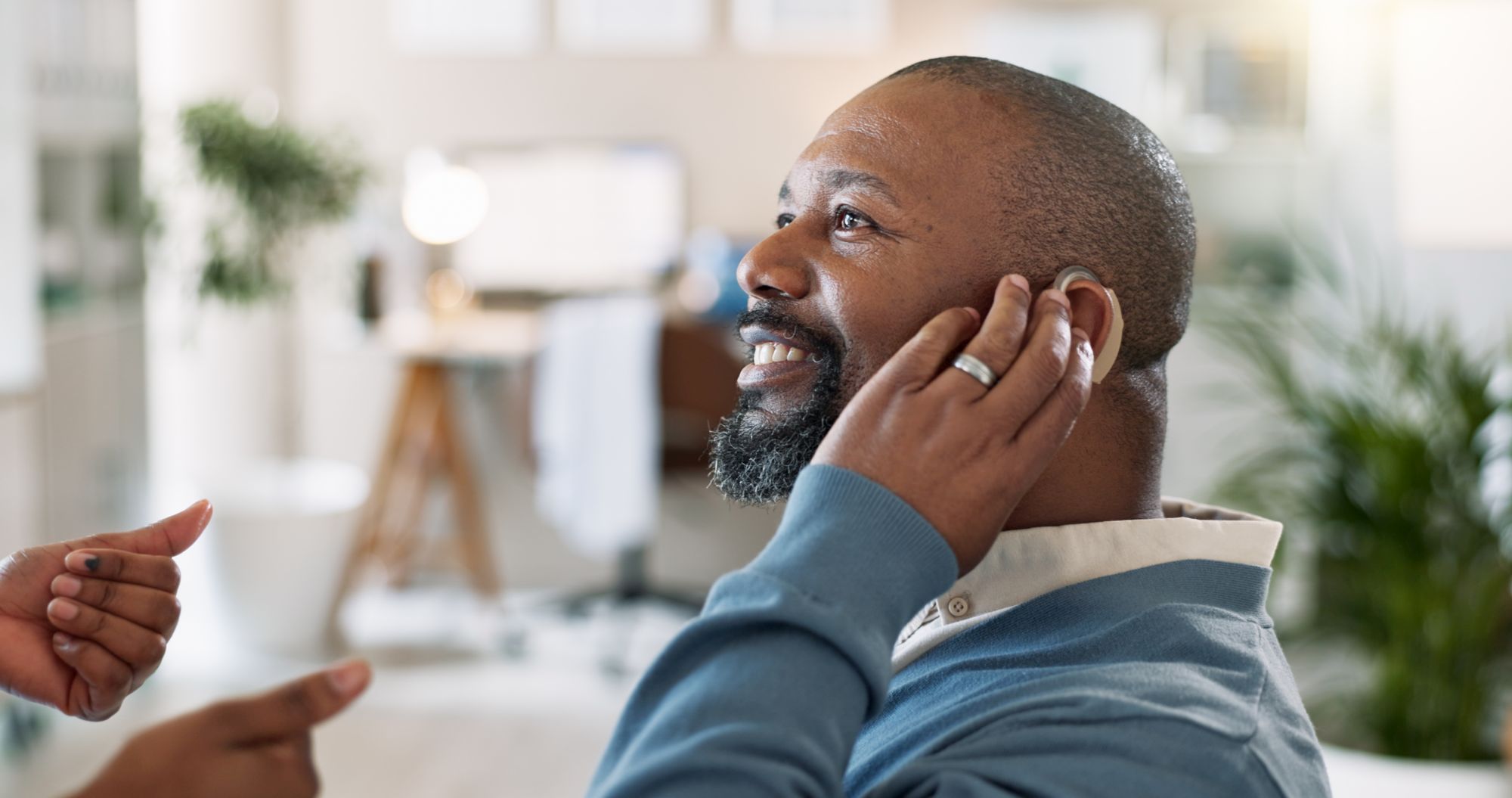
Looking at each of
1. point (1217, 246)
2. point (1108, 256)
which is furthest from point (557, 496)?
point (1108, 256)

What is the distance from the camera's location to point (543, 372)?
3859 millimetres

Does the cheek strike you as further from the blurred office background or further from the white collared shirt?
the blurred office background

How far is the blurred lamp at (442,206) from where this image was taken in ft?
14.8

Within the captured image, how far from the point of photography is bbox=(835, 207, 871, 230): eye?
0.98 m

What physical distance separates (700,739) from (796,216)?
479 mm

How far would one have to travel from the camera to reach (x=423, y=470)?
14.1ft

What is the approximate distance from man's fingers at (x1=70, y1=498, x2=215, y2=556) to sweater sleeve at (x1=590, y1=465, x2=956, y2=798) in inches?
15.6

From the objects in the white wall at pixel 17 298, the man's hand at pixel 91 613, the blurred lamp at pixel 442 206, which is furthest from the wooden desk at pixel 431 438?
the man's hand at pixel 91 613

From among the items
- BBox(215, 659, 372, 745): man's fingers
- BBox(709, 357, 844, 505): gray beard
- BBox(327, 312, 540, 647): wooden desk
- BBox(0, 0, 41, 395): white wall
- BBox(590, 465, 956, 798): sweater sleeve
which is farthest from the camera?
BBox(327, 312, 540, 647): wooden desk

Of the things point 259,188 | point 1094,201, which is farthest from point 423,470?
point 1094,201

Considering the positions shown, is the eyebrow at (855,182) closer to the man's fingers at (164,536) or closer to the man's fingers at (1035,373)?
the man's fingers at (1035,373)

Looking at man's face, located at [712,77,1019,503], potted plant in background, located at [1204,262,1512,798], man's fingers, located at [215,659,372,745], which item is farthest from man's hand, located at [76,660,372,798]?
potted plant in background, located at [1204,262,1512,798]

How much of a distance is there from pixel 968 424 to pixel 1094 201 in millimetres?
289

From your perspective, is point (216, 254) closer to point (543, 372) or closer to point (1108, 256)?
point (543, 372)
